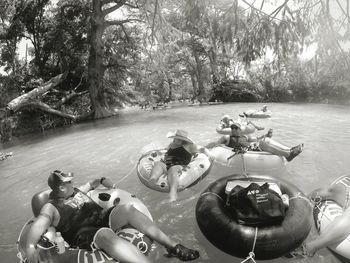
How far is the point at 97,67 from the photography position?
69.8 ft

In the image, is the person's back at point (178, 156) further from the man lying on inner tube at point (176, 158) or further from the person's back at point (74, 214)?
the person's back at point (74, 214)

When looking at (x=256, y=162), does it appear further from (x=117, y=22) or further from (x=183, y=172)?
(x=117, y=22)

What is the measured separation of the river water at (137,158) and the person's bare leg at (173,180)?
0.21 metres

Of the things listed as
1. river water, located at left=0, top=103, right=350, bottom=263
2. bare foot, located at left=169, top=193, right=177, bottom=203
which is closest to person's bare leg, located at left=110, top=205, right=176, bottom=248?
river water, located at left=0, top=103, right=350, bottom=263

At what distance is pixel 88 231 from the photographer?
392 centimetres

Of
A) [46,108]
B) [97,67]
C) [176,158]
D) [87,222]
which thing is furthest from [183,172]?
[97,67]

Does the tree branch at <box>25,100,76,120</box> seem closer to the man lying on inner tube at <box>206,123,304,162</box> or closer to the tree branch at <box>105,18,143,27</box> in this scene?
the tree branch at <box>105,18,143,27</box>

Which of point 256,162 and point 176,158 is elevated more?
point 176,158

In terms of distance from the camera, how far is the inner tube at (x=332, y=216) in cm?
352

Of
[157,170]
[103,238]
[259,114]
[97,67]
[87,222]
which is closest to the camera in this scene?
[103,238]

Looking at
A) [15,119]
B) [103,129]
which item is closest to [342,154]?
[103,129]

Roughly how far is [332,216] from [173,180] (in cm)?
275

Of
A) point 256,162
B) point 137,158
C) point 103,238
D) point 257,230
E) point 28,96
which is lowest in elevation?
point 137,158

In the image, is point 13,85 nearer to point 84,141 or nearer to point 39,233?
point 84,141
